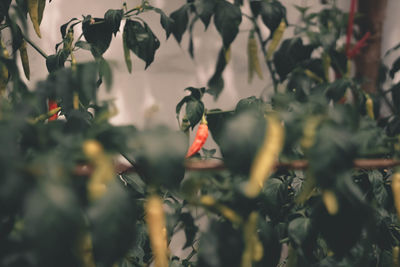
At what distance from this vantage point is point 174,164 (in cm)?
32

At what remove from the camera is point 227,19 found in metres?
0.80

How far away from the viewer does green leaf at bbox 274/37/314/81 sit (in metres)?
1.08

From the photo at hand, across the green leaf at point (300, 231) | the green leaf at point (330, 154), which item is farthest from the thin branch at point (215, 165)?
the green leaf at point (300, 231)

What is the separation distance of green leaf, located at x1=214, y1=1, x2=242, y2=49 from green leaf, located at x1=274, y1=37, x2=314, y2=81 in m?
0.33

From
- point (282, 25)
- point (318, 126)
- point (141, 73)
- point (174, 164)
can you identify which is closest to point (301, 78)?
point (282, 25)

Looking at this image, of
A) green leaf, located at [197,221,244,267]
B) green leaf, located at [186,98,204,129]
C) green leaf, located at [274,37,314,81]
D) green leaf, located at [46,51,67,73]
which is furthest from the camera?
green leaf, located at [274,37,314,81]

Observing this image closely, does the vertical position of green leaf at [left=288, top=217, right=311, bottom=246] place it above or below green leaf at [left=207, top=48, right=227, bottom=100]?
below

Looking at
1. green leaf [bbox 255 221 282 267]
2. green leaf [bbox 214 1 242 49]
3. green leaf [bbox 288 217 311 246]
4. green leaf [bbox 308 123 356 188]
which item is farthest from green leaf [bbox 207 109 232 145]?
green leaf [bbox 308 123 356 188]

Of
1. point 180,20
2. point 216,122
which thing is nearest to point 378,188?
point 216,122

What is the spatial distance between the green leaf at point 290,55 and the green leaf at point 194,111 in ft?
1.22

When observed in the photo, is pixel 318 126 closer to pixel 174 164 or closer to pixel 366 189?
pixel 174 164

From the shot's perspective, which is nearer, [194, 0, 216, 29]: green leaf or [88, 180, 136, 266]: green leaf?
[88, 180, 136, 266]: green leaf

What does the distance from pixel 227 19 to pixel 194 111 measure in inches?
8.9

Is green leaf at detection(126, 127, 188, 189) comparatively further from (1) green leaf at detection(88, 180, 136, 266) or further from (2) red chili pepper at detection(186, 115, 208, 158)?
(2) red chili pepper at detection(186, 115, 208, 158)
